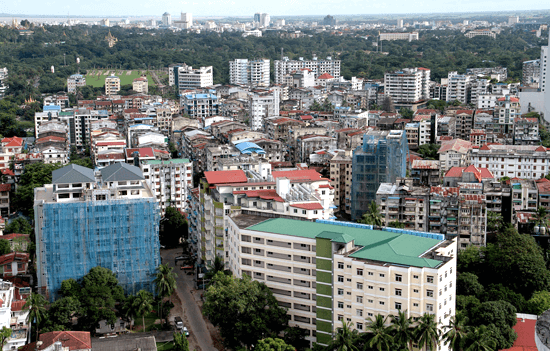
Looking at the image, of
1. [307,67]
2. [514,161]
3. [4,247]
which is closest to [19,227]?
[4,247]

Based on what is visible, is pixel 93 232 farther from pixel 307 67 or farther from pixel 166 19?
pixel 166 19

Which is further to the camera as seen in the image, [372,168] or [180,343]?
[372,168]

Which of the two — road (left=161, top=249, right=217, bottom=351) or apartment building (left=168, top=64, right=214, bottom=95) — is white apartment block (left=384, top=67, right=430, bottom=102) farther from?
road (left=161, top=249, right=217, bottom=351)

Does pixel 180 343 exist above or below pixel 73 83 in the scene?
below

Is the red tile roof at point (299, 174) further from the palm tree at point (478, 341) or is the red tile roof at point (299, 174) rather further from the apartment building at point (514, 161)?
the apartment building at point (514, 161)

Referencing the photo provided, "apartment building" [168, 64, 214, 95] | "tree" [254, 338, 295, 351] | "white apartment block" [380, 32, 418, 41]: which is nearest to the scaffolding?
"tree" [254, 338, 295, 351]

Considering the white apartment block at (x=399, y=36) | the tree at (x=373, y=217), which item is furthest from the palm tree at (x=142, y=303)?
the white apartment block at (x=399, y=36)

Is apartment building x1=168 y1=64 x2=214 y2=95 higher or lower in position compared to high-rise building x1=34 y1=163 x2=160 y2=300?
higher
